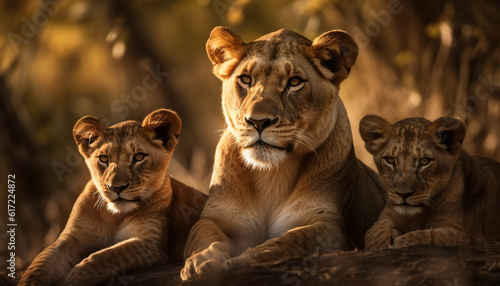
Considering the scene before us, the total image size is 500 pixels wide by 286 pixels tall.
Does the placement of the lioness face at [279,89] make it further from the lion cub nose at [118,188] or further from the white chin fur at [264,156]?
the lion cub nose at [118,188]

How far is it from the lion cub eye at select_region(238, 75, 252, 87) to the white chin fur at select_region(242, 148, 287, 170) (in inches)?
16.1

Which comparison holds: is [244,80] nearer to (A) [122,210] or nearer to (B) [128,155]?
(B) [128,155]

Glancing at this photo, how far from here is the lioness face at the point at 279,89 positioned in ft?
13.5

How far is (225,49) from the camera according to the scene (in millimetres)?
4602

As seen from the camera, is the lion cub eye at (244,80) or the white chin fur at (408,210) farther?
the lion cub eye at (244,80)

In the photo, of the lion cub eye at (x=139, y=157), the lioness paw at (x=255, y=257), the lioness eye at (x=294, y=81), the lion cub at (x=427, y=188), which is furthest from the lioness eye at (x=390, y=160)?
the lion cub eye at (x=139, y=157)

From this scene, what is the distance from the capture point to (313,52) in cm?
444

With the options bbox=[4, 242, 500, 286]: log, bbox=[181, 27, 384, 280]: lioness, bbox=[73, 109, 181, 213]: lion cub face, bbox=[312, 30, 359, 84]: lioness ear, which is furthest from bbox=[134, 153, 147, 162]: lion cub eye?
bbox=[312, 30, 359, 84]: lioness ear

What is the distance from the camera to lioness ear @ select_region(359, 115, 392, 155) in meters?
4.48

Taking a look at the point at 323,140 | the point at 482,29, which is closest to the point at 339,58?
the point at 323,140

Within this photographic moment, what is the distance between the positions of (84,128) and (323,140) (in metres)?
1.41

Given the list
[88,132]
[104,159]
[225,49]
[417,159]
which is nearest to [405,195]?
[417,159]

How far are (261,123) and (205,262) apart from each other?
2.55ft

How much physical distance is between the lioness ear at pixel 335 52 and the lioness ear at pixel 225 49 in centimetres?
44
